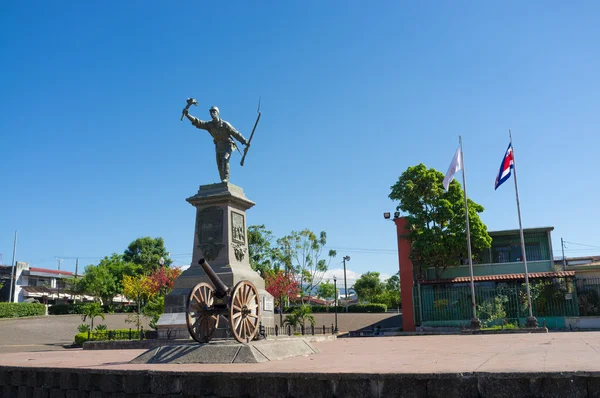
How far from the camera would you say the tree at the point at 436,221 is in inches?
1077

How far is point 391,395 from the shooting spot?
16.6 feet

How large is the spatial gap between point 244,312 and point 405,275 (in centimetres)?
2152

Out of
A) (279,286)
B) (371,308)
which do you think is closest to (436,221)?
(279,286)

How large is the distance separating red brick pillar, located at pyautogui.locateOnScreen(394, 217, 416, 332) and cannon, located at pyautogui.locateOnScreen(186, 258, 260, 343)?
20.4 m

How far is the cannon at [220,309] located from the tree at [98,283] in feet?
152

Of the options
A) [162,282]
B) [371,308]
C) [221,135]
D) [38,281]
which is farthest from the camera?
[38,281]

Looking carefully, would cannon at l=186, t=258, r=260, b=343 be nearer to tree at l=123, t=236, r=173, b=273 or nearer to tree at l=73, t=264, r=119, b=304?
tree at l=73, t=264, r=119, b=304

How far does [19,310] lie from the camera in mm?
39531

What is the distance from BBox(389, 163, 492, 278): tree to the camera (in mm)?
27359

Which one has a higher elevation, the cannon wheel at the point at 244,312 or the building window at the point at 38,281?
the building window at the point at 38,281

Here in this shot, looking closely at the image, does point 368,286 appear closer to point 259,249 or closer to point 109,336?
point 259,249

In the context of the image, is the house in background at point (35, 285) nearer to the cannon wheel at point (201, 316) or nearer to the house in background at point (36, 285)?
the house in background at point (36, 285)

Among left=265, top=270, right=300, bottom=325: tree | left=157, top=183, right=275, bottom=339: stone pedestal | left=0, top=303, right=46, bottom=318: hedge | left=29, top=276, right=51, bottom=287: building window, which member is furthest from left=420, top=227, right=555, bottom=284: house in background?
left=29, top=276, right=51, bottom=287: building window

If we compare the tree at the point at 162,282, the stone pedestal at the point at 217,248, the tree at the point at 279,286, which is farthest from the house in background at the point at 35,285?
the stone pedestal at the point at 217,248
